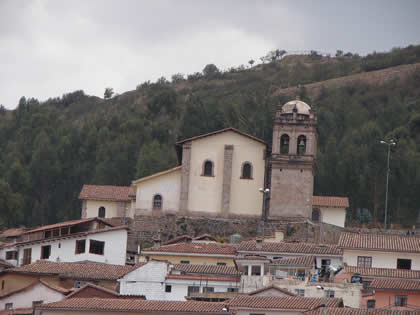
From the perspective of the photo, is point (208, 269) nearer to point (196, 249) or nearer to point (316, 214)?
point (196, 249)

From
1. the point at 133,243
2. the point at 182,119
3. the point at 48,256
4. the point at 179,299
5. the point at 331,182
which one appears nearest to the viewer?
the point at 179,299

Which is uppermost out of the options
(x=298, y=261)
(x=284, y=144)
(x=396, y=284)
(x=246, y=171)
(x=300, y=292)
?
(x=284, y=144)

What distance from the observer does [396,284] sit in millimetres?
58719

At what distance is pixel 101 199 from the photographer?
91125 mm

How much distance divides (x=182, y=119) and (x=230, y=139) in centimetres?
2972

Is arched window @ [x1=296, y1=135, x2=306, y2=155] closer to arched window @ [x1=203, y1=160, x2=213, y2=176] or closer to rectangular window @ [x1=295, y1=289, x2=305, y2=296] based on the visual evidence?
arched window @ [x1=203, y1=160, x2=213, y2=176]

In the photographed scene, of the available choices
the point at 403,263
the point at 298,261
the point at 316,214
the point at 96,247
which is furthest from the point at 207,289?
the point at 316,214

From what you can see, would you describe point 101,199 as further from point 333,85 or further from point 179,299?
point 333,85

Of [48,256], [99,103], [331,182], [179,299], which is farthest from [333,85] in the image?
[179,299]

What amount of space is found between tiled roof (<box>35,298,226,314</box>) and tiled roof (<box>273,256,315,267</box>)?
30.7 feet

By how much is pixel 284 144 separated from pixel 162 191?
8933 millimetres

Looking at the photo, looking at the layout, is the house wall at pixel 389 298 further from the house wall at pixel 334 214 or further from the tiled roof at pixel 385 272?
the house wall at pixel 334 214

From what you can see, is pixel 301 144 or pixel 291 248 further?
pixel 301 144

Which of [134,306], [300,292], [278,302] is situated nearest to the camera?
[278,302]
